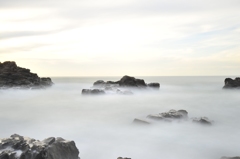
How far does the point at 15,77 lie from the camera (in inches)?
1778

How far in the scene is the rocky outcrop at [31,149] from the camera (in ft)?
19.6

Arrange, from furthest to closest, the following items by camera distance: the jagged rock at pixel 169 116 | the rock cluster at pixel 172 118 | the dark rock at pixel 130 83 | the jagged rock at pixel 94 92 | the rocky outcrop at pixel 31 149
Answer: the dark rock at pixel 130 83, the jagged rock at pixel 94 92, the jagged rock at pixel 169 116, the rock cluster at pixel 172 118, the rocky outcrop at pixel 31 149

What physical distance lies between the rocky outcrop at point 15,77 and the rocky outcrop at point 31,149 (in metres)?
39.3

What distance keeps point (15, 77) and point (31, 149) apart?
142ft

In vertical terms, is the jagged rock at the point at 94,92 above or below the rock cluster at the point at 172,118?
above

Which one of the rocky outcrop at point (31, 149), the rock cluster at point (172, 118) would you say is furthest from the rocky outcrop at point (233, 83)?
the rocky outcrop at point (31, 149)

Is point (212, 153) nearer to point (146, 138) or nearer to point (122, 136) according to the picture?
point (146, 138)

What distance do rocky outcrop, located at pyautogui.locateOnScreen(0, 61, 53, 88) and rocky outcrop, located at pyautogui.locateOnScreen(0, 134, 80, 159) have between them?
39270 millimetres

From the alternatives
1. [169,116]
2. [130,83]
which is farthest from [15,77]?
[169,116]

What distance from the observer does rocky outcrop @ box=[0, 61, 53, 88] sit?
42.9m

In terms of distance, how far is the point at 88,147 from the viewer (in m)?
11.0

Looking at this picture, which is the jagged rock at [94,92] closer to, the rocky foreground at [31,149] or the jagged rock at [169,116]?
the jagged rock at [169,116]

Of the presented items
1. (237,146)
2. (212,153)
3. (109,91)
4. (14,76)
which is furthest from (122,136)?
(14,76)

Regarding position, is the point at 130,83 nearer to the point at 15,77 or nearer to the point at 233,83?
the point at 233,83
